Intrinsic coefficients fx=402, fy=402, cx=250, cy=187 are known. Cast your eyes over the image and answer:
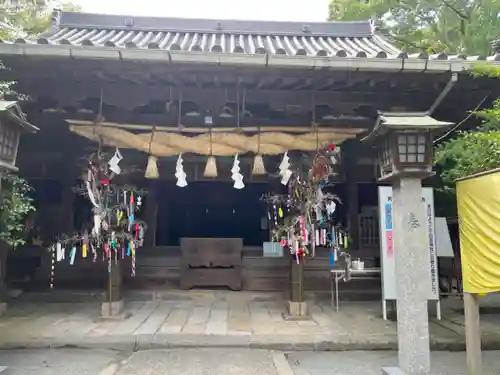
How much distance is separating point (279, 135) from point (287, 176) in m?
0.66

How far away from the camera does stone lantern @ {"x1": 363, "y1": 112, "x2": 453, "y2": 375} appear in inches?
166

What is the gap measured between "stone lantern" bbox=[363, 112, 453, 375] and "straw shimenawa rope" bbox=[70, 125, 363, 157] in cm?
180

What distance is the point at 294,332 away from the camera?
5.91m

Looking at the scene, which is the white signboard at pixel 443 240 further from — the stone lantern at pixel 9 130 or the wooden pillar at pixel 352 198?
the stone lantern at pixel 9 130

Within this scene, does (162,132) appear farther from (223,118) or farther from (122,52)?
(122,52)

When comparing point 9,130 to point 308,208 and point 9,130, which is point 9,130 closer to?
point 9,130

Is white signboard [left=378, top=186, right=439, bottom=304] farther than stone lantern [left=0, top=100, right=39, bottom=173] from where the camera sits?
Yes

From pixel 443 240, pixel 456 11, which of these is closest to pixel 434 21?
pixel 456 11

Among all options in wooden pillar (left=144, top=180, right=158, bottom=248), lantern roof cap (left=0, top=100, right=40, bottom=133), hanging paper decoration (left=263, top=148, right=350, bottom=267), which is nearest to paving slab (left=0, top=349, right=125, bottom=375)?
lantern roof cap (left=0, top=100, right=40, bottom=133)

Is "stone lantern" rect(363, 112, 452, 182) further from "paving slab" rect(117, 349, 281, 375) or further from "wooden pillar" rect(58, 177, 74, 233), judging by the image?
"wooden pillar" rect(58, 177, 74, 233)

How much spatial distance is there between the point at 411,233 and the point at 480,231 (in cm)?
70

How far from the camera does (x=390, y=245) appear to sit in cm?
670

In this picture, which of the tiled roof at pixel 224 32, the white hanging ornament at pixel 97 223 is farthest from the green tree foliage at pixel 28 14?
the white hanging ornament at pixel 97 223

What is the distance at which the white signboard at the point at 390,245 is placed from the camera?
21.3ft
